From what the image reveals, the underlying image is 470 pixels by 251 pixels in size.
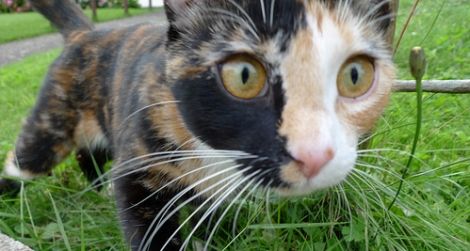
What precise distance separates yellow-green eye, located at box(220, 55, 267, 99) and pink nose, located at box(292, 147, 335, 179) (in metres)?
0.20

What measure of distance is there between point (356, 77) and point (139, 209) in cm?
87

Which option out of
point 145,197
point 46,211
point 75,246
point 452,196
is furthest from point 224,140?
point 46,211

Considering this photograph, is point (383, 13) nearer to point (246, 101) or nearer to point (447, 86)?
point (447, 86)

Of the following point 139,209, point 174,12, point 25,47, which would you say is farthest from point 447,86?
point 25,47

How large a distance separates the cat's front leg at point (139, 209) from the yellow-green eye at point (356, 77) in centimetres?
73

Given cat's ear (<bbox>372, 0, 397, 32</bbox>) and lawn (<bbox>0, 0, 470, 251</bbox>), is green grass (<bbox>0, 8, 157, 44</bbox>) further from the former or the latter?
cat's ear (<bbox>372, 0, 397, 32</bbox>)

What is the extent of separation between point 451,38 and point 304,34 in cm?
358

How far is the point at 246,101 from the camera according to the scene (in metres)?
1.28

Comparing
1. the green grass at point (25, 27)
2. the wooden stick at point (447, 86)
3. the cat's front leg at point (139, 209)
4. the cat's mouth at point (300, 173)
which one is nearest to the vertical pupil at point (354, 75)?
the cat's mouth at point (300, 173)

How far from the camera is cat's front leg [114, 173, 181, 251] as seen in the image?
1.76 meters

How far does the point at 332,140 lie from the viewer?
1.20m

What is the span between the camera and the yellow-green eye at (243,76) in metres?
1.28

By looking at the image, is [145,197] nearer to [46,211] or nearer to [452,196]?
[46,211]

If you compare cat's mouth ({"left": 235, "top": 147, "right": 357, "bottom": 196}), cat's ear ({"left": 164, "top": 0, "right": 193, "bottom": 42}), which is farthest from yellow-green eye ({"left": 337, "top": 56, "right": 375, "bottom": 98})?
cat's ear ({"left": 164, "top": 0, "right": 193, "bottom": 42})
